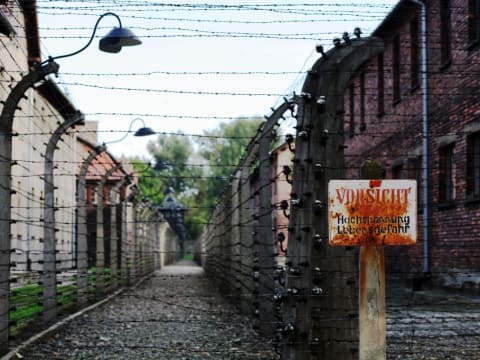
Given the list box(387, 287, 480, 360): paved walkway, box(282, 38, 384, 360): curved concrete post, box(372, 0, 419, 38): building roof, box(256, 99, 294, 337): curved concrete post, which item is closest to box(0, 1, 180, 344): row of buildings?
box(256, 99, 294, 337): curved concrete post

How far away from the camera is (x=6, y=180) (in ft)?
25.8

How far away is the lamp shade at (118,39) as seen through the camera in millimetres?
10164

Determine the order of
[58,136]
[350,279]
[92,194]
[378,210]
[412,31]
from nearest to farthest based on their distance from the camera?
[378,210] < [350,279] < [58,136] < [412,31] < [92,194]

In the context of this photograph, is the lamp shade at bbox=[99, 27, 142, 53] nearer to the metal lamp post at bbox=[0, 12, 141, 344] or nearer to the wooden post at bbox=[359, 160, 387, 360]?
the metal lamp post at bbox=[0, 12, 141, 344]

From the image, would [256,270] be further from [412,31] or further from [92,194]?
[92,194]

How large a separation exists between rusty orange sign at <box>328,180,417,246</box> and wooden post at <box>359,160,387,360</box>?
99 millimetres

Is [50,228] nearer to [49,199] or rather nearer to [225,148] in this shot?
[49,199]

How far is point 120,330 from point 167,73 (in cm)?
517

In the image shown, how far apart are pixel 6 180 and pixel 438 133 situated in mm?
12281

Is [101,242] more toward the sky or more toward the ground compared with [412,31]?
more toward the ground

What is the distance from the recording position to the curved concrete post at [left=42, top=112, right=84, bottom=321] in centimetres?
1121

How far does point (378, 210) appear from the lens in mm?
4434

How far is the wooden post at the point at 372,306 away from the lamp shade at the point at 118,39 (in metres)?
6.23

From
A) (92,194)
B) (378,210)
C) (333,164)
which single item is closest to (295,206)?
(333,164)
